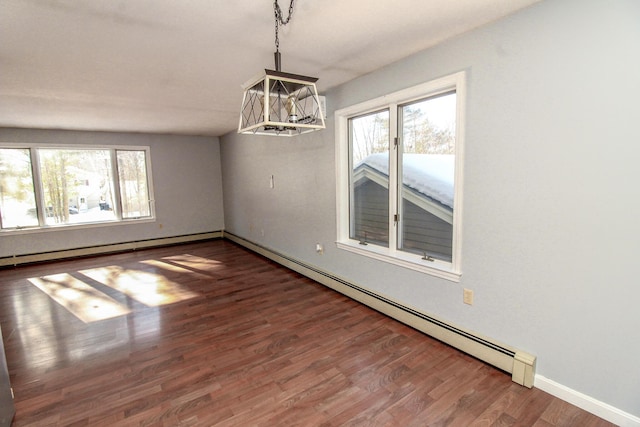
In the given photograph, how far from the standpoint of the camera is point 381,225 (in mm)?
3383

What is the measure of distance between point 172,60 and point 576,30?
9.36 ft

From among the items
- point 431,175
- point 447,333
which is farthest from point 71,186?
point 447,333

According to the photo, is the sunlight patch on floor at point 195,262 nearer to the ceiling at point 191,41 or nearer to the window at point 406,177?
the window at point 406,177

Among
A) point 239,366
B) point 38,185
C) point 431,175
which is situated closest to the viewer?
point 239,366

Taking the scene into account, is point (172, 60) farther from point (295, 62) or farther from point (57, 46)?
point (295, 62)

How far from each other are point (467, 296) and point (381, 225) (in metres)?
1.17

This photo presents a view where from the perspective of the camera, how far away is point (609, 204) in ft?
5.65

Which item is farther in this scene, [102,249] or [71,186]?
[102,249]

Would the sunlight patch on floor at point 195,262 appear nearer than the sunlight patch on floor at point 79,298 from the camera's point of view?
Result: No

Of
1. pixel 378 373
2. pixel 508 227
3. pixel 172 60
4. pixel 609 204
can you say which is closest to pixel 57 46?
pixel 172 60

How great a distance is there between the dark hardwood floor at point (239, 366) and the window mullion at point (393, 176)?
837 millimetres

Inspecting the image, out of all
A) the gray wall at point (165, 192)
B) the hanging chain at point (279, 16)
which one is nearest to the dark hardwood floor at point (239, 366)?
the gray wall at point (165, 192)

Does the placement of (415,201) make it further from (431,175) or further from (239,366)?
(239,366)

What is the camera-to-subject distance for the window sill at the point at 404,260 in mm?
2588
